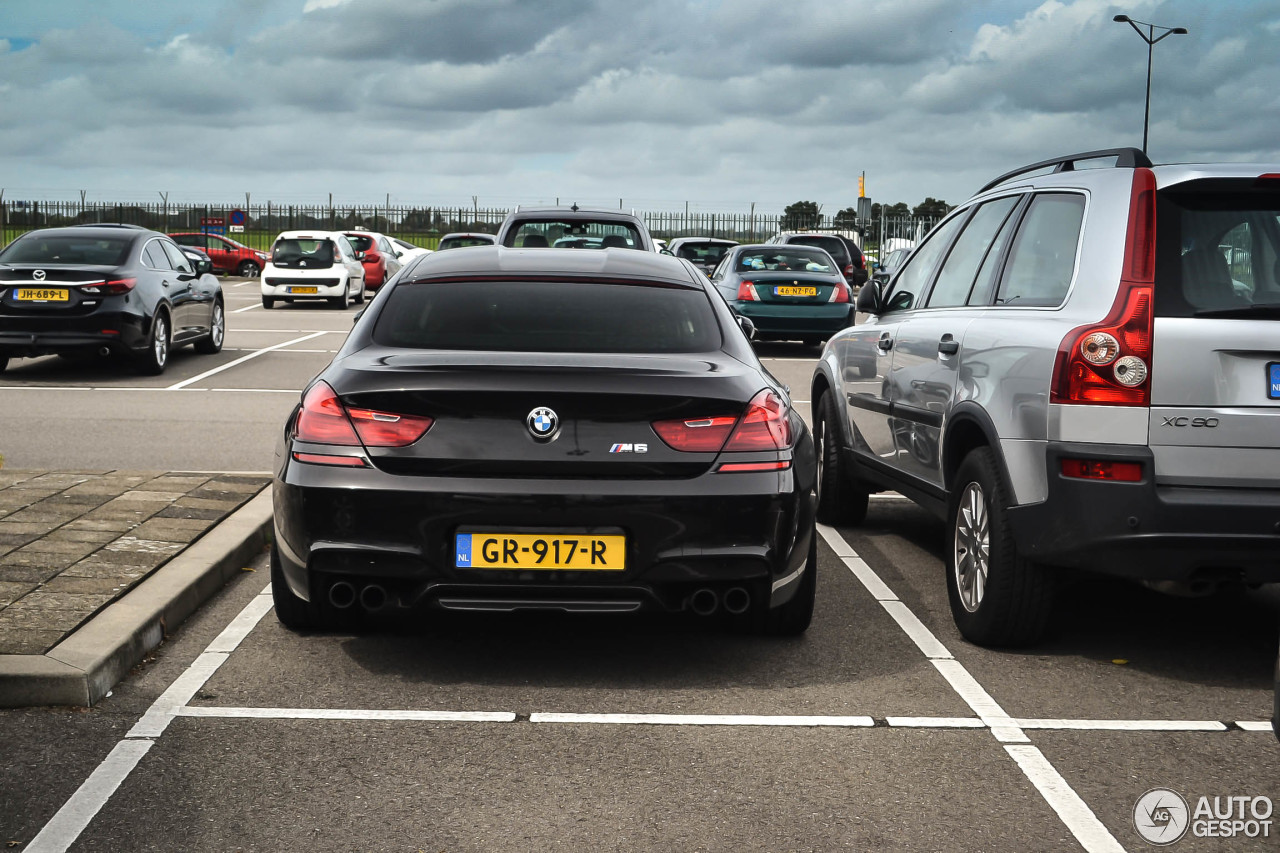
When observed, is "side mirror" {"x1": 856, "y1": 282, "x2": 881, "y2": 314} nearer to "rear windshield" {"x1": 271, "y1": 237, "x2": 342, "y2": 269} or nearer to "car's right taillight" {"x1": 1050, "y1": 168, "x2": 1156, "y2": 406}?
"car's right taillight" {"x1": 1050, "y1": 168, "x2": 1156, "y2": 406}

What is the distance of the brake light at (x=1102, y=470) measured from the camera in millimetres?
4559

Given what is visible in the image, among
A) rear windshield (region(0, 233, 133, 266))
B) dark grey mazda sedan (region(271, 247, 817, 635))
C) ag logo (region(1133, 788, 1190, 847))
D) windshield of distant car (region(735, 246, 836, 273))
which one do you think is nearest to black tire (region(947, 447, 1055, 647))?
dark grey mazda sedan (region(271, 247, 817, 635))

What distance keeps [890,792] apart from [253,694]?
2.10 meters

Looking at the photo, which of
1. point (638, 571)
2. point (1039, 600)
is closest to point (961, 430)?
point (1039, 600)

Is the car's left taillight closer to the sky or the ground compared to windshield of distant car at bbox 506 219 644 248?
closer to the ground

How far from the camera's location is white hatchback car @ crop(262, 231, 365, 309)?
91.6 ft

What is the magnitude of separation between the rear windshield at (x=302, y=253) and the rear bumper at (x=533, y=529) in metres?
24.2

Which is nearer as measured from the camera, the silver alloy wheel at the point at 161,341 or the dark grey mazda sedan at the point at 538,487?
the dark grey mazda sedan at the point at 538,487

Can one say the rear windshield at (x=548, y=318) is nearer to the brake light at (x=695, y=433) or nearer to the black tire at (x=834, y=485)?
the brake light at (x=695, y=433)

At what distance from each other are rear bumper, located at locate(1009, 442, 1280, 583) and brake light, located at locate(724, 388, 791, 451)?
2.94 feet

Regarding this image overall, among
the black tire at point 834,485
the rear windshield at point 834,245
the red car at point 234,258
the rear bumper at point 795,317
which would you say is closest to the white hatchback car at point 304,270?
the rear windshield at point 834,245

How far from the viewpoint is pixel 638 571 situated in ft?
15.1

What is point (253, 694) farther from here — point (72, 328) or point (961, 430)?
point (72, 328)

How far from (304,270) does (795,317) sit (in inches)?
487
